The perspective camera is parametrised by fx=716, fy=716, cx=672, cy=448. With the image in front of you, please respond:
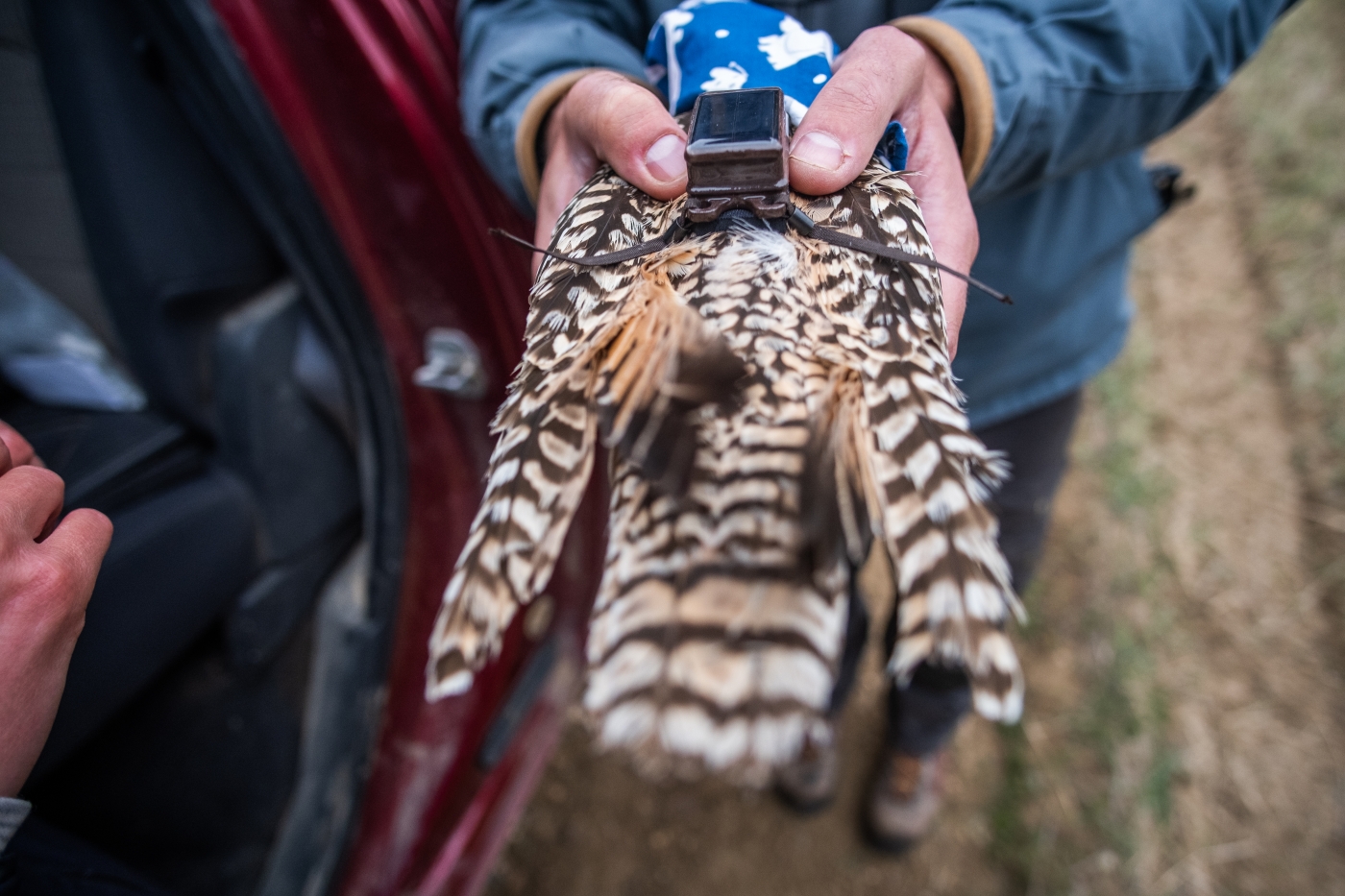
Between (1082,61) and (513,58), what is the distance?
105 centimetres

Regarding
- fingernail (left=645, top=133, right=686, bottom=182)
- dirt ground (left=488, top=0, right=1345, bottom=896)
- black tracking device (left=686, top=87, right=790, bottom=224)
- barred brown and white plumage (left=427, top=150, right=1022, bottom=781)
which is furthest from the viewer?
dirt ground (left=488, top=0, right=1345, bottom=896)

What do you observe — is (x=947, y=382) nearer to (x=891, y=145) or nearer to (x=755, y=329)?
(x=755, y=329)

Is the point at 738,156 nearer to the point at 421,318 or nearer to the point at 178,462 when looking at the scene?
the point at 421,318

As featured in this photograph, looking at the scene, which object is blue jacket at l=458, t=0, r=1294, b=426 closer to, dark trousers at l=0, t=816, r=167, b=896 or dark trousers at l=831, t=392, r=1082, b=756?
dark trousers at l=831, t=392, r=1082, b=756

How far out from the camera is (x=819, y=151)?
107cm

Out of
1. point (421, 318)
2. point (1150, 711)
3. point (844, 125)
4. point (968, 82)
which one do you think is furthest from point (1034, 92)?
point (1150, 711)

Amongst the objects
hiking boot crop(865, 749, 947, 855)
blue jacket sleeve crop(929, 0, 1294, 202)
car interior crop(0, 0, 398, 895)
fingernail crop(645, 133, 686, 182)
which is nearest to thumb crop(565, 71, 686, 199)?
fingernail crop(645, 133, 686, 182)

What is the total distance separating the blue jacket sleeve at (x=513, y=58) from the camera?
137cm

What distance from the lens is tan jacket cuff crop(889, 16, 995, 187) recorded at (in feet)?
4.02

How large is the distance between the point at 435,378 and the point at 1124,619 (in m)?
2.82

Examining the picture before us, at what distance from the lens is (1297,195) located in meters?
4.37

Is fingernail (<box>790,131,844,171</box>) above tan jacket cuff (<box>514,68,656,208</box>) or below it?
below

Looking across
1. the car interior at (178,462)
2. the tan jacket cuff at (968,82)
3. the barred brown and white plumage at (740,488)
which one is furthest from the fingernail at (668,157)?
the car interior at (178,462)

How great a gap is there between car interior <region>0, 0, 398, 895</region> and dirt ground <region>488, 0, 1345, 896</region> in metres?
1.07
